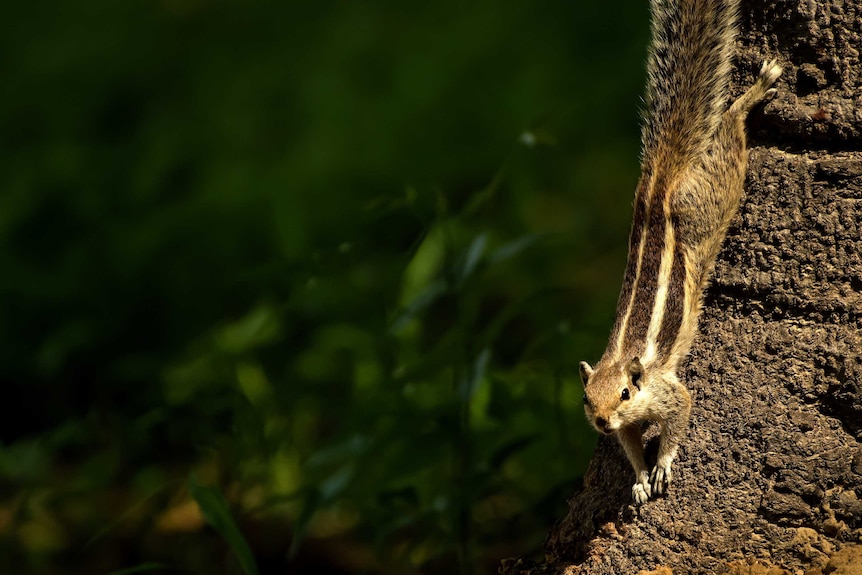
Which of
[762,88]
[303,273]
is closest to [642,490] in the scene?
[762,88]

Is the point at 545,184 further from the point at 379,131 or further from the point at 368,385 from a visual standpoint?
the point at 368,385

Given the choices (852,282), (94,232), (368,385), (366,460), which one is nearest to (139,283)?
(94,232)

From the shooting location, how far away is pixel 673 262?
206cm

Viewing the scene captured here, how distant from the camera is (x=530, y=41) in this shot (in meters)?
5.53

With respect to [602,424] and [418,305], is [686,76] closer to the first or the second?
[602,424]

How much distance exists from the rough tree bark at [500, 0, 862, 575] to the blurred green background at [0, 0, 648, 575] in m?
0.85

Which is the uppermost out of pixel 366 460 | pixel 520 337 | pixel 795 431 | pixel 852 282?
pixel 852 282

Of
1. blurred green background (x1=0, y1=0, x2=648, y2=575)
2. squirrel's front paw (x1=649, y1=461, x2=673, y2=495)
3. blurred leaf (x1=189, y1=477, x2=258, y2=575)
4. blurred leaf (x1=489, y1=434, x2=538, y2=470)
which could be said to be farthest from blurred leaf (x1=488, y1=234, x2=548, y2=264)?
squirrel's front paw (x1=649, y1=461, x2=673, y2=495)

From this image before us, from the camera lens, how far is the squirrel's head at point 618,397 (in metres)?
2.04

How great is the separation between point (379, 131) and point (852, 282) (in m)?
3.35

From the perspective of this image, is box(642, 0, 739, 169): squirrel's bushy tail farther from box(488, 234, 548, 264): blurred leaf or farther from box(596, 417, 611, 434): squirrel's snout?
box(488, 234, 548, 264): blurred leaf

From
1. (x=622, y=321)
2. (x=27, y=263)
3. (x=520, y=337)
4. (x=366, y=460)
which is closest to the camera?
(x=622, y=321)

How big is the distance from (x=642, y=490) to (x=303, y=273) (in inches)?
47.9

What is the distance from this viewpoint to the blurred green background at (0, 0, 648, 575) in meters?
3.11
